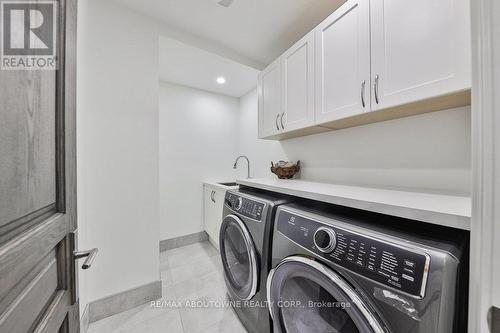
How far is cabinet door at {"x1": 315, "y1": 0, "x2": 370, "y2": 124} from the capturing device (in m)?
1.08

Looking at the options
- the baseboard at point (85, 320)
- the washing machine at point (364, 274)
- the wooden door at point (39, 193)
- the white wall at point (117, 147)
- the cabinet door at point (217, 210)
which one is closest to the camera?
the wooden door at point (39, 193)

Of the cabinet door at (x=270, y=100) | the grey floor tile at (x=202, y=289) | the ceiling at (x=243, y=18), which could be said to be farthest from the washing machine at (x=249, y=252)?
the ceiling at (x=243, y=18)

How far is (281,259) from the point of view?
924 mm

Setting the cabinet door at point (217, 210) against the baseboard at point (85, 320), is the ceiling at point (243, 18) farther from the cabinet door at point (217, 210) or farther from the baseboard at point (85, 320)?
the baseboard at point (85, 320)

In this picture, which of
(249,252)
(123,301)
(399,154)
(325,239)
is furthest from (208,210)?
(399,154)

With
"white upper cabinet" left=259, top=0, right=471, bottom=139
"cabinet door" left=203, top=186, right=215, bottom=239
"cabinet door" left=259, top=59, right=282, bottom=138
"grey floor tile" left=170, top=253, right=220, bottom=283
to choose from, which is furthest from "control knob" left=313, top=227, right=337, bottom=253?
"cabinet door" left=203, top=186, right=215, bottom=239

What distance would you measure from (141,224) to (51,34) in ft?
4.81

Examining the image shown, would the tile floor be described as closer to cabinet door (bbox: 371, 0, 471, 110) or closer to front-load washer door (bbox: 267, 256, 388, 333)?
front-load washer door (bbox: 267, 256, 388, 333)

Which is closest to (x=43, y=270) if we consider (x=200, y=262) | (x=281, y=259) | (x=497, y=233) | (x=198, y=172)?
(x=281, y=259)

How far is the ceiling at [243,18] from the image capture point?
4.83 feet

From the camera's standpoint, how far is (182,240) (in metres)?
2.64

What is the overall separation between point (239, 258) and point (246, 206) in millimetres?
433

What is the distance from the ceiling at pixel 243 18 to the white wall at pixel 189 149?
A: 39.7 inches

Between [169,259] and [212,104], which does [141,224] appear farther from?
[212,104]
